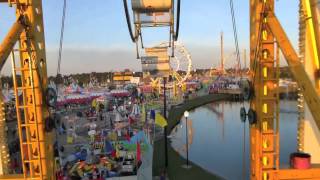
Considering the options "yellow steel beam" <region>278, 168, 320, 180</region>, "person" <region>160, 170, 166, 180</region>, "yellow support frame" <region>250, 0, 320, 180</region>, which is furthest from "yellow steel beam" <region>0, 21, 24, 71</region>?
"person" <region>160, 170, 166, 180</region>

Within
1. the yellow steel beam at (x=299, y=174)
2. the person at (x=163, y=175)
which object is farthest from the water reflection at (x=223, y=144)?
the yellow steel beam at (x=299, y=174)

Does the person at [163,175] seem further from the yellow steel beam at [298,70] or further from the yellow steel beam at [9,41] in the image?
the yellow steel beam at [9,41]

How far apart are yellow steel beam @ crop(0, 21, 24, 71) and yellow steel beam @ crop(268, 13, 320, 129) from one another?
5.46 metres

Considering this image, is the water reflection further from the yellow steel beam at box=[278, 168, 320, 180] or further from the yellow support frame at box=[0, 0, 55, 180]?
the yellow support frame at box=[0, 0, 55, 180]

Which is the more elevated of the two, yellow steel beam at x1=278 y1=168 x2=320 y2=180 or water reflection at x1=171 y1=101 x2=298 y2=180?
yellow steel beam at x1=278 y1=168 x2=320 y2=180

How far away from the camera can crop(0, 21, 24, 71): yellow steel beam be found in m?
5.97

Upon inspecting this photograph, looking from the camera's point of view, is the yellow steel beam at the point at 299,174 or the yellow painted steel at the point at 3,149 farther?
the yellow painted steel at the point at 3,149

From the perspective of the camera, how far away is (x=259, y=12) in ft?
21.4

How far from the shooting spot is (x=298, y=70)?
18.7 feet

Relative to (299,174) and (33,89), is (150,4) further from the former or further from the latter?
(299,174)

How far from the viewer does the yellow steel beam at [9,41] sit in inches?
235

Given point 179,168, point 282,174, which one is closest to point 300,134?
point 282,174

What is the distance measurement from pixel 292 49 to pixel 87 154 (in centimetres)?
1441

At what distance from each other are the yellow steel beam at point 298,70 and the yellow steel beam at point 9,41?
546cm
